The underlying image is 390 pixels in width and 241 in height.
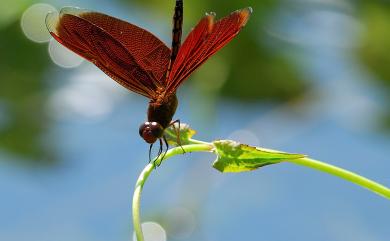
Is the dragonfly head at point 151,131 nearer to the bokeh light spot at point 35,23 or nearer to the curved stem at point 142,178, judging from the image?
the curved stem at point 142,178

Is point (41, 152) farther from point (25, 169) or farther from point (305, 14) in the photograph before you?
point (305, 14)

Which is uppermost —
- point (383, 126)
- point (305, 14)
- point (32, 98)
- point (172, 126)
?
point (305, 14)

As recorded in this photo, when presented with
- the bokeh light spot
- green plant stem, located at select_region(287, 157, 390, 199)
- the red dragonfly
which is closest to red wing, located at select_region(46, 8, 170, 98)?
the red dragonfly

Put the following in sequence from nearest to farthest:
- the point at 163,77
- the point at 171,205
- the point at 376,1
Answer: the point at 163,77 → the point at 171,205 → the point at 376,1

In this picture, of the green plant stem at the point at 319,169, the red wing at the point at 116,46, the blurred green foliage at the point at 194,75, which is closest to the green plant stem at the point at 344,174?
the green plant stem at the point at 319,169

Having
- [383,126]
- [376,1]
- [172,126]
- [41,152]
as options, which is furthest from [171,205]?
[172,126]

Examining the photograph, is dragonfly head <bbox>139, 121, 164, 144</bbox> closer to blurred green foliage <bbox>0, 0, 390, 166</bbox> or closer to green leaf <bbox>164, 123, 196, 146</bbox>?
green leaf <bbox>164, 123, 196, 146</bbox>

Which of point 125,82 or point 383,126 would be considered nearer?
point 125,82
